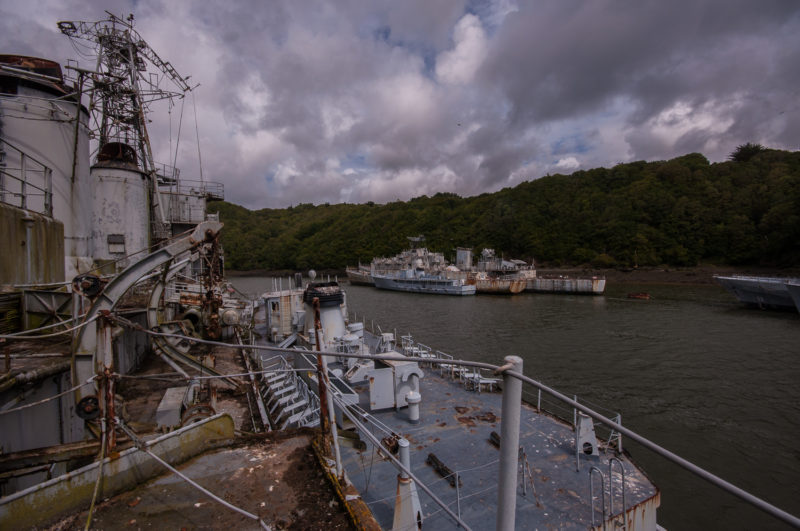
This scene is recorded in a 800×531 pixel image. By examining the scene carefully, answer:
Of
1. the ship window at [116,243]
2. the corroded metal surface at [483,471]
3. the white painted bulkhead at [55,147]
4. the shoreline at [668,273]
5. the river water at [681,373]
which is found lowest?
the river water at [681,373]

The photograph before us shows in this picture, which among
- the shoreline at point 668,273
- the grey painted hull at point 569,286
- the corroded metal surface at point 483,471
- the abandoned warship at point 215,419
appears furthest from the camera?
the shoreline at point 668,273

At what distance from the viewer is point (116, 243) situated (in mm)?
19781

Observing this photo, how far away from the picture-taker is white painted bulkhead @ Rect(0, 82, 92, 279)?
1291cm

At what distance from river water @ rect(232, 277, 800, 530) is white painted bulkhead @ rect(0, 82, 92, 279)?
20539 mm

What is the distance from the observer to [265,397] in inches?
492

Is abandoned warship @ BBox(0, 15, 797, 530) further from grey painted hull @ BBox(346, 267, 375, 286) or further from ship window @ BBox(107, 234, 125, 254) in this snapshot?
grey painted hull @ BBox(346, 267, 375, 286)

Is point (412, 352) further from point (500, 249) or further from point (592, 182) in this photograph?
point (592, 182)

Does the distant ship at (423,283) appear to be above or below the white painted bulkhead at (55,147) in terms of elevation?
below

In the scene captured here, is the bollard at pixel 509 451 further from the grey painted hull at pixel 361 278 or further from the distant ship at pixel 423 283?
the grey painted hull at pixel 361 278

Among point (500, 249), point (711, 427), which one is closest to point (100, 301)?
point (711, 427)

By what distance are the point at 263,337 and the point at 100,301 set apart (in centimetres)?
1479

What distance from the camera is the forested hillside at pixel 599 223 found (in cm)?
7256

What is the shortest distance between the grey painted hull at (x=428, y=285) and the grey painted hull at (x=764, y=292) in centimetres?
3274

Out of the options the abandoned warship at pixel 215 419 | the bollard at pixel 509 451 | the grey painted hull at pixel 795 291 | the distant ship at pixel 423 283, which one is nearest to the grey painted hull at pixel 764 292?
the grey painted hull at pixel 795 291
